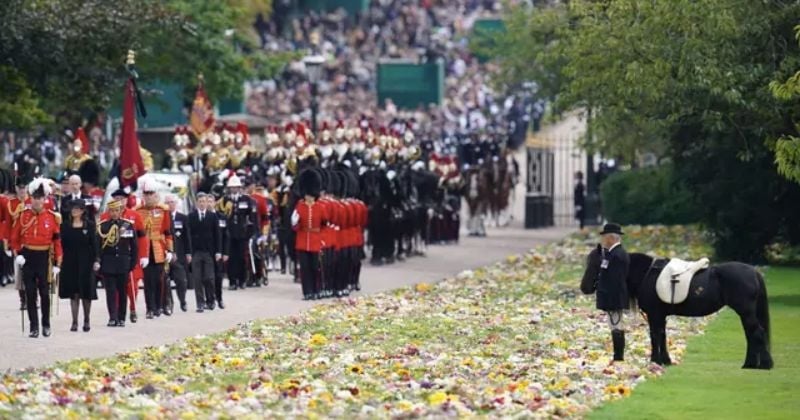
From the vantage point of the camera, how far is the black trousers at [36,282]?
25.3m

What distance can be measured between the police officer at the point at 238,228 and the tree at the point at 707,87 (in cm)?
597

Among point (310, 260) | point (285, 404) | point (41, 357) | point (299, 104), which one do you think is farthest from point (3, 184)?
point (299, 104)

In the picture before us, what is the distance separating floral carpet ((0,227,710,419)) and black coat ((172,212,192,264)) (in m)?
2.18

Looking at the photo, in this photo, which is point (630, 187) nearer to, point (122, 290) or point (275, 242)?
point (275, 242)

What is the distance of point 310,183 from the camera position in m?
34.5

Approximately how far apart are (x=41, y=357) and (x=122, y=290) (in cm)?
429

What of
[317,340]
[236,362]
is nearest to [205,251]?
[317,340]

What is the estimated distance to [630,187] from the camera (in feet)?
185

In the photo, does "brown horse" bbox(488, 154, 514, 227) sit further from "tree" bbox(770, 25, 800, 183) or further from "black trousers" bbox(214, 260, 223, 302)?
"tree" bbox(770, 25, 800, 183)

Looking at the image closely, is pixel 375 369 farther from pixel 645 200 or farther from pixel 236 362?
pixel 645 200

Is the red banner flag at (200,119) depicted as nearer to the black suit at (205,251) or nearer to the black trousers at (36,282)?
the black suit at (205,251)

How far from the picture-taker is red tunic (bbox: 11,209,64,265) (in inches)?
1007

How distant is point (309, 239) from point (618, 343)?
38.7 feet

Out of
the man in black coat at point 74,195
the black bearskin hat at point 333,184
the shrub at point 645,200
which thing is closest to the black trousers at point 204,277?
the man in black coat at point 74,195
